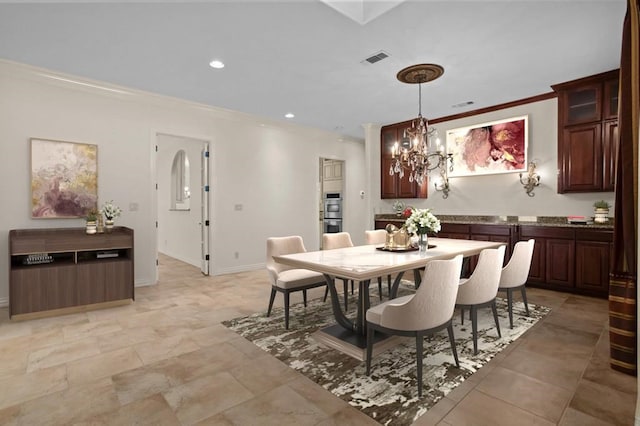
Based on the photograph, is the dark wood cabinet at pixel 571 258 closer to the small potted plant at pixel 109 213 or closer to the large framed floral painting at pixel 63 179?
the small potted plant at pixel 109 213

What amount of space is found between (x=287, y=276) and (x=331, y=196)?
511cm

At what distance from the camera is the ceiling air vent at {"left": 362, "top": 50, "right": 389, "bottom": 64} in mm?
3443

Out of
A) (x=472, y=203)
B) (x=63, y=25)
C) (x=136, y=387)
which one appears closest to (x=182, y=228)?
(x=63, y=25)

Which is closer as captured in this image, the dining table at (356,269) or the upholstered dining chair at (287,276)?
the dining table at (356,269)

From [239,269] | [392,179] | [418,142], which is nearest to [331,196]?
[392,179]

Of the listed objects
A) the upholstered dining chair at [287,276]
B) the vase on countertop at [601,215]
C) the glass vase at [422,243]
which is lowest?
the upholstered dining chair at [287,276]

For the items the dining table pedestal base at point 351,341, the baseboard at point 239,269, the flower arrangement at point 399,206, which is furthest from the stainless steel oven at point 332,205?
the dining table pedestal base at point 351,341

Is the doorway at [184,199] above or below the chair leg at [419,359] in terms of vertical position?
above

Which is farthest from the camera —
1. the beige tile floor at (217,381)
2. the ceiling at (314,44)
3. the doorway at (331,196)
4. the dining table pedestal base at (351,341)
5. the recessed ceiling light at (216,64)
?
the doorway at (331,196)

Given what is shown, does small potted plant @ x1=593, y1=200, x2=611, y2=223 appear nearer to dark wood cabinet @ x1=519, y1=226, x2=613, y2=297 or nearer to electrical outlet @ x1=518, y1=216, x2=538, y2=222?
dark wood cabinet @ x1=519, y1=226, x2=613, y2=297

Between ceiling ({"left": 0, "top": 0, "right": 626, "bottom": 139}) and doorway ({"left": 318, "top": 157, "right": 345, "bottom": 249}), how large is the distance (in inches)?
134

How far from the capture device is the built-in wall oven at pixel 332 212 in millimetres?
8016

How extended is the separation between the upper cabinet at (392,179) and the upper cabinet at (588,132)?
7.43ft

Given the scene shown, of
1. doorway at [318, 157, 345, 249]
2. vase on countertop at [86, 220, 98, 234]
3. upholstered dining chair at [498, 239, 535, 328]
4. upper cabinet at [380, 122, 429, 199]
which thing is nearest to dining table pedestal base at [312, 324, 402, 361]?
upholstered dining chair at [498, 239, 535, 328]
